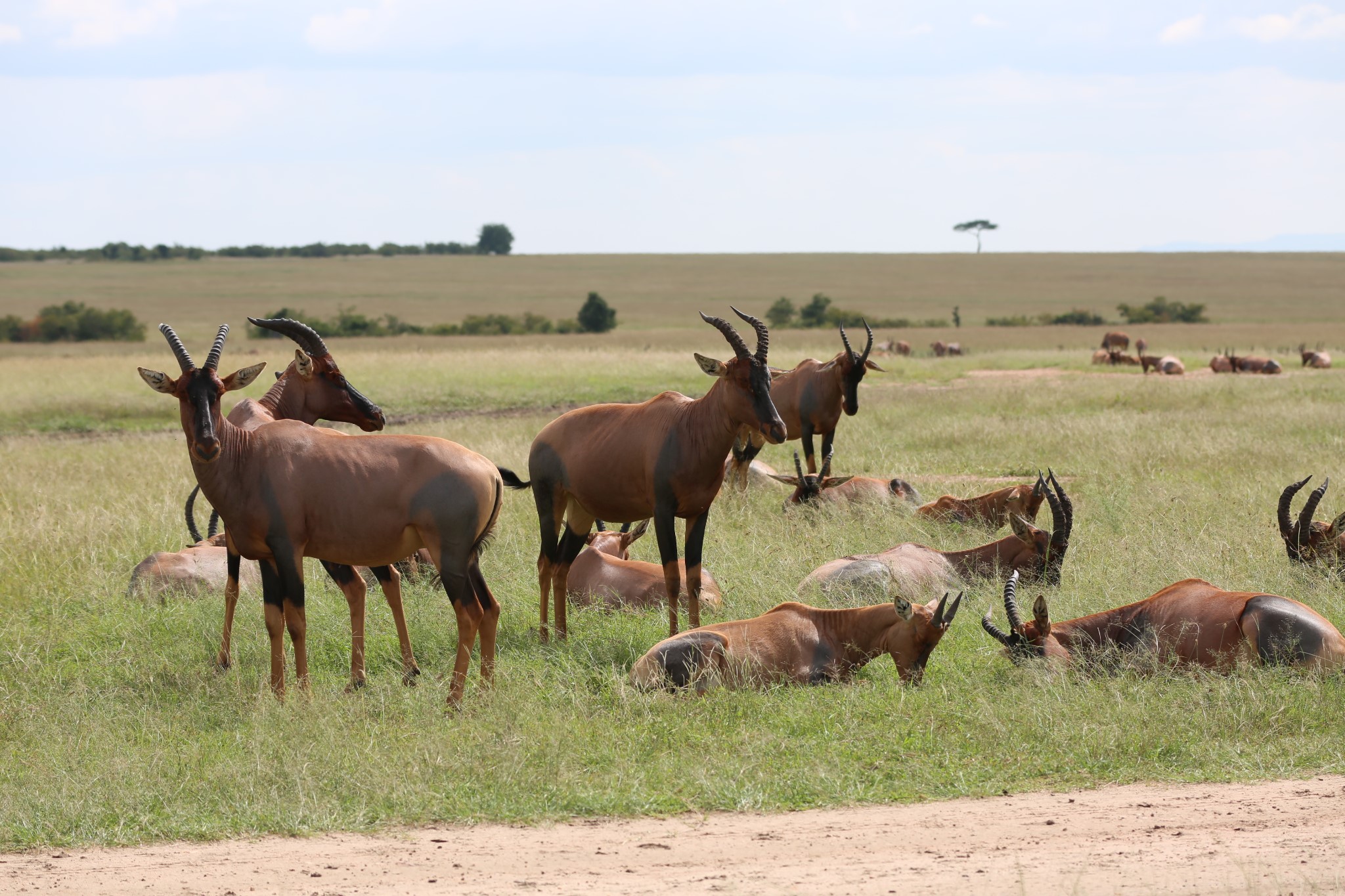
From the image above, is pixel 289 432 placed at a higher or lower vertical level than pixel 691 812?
higher

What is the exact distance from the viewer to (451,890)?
16.3 feet

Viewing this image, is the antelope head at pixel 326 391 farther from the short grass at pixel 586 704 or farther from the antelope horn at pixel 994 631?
the antelope horn at pixel 994 631

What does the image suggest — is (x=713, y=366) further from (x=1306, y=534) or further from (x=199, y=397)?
(x=1306, y=534)

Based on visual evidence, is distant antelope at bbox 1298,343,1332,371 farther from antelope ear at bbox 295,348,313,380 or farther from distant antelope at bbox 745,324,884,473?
antelope ear at bbox 295,348,313,380

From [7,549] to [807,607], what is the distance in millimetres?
7375

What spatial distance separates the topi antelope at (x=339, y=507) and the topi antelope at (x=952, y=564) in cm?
320

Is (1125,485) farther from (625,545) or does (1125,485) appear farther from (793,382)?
(625,545)

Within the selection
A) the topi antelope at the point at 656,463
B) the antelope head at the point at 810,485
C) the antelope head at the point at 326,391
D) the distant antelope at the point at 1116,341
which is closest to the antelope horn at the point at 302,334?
the antelope head at the point at 326,391

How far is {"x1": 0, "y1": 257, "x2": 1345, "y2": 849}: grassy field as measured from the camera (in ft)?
20.1

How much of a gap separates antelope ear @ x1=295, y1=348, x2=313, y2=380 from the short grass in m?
1.73

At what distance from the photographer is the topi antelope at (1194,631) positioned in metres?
7.54

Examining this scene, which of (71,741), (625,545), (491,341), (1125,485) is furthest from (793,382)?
(491,341)

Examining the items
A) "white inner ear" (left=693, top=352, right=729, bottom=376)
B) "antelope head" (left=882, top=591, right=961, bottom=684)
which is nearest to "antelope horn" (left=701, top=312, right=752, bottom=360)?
"white inner ear" (left=693, top=352, right=729, bottom=376)

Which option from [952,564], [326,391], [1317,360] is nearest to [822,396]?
[952,564]
